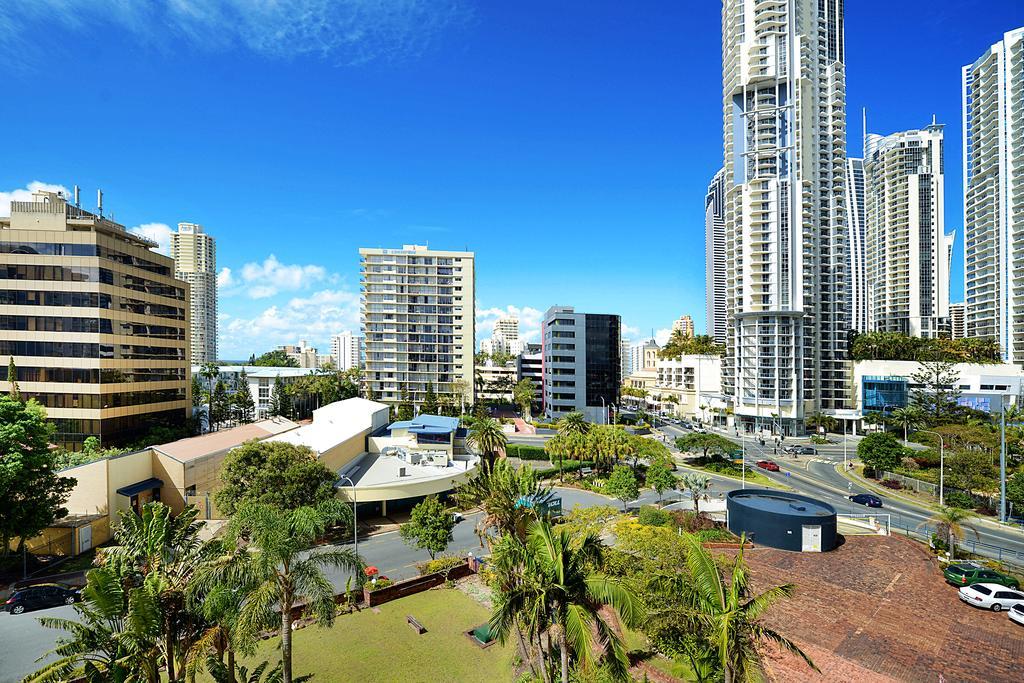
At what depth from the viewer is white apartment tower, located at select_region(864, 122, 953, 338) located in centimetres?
12800

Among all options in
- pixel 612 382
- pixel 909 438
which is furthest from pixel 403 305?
pixel 909 438

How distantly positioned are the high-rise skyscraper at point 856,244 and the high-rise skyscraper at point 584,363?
10772cm

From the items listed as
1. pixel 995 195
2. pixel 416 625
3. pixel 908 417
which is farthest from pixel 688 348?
pixel 416 625

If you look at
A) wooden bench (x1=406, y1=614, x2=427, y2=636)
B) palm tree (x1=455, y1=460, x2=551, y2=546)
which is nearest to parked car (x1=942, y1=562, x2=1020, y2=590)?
palm tree (x1=455, y1=460, x2=551, y2=546)

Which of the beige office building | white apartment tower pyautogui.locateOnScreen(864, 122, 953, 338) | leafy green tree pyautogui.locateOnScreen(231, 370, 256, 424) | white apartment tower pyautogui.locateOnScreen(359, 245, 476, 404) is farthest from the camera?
white apartment tower pyautogui.locateOnScreen(864, 122, 953, 338)

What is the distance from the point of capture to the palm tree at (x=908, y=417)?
74.9 metres

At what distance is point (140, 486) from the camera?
3794cm

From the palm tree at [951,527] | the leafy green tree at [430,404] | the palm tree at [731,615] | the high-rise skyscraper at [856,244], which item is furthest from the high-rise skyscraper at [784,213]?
the palm tree at [731,615]

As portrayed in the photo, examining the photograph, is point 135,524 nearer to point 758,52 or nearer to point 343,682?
point 343,682

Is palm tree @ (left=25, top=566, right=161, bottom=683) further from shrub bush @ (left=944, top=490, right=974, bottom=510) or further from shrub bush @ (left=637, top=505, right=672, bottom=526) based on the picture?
shrub bush @ (left=944, top=490, right=974, bottom=510)

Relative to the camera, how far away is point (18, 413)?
28.9 m

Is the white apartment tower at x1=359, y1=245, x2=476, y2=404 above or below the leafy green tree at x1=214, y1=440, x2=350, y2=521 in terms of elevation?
above

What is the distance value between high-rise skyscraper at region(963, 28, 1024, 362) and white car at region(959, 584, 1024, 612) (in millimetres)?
95090

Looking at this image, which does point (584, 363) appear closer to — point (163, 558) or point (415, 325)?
point (415, 325)
